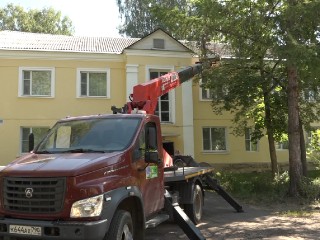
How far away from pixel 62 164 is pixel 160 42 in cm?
1702

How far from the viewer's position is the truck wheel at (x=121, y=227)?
5598mm

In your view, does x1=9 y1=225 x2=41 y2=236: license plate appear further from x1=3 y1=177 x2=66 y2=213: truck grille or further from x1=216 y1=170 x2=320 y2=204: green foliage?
x1=216 y1=170 x2=320 y2=204: green foliage

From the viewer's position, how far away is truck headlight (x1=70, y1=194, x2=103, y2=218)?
531 centimetres

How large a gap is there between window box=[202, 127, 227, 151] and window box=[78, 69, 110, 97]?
6.24 m

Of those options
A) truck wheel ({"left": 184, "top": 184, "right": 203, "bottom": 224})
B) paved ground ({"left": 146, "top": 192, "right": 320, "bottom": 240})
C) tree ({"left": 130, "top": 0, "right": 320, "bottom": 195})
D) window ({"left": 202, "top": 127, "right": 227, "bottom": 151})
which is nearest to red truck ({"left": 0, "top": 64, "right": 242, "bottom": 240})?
paved ground ({"left": 146, "top": 192, "right": 320, "bottom": 240})

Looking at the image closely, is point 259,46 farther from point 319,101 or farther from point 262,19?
point 319,101

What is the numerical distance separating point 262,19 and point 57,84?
40.7 feet

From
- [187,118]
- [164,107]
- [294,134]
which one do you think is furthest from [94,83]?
[294,134]

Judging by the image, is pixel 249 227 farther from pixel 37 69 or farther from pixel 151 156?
pixel 37 69

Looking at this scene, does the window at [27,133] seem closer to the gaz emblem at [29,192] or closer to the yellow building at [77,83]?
the yellow building at [77,83]

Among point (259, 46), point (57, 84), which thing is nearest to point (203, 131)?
point (57, 84)

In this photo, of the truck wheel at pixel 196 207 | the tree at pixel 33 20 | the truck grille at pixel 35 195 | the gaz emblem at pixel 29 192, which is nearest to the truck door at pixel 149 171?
the truck grille at pixel 35 195

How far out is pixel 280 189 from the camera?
1464 centimetres

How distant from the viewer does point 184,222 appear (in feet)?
25.0
